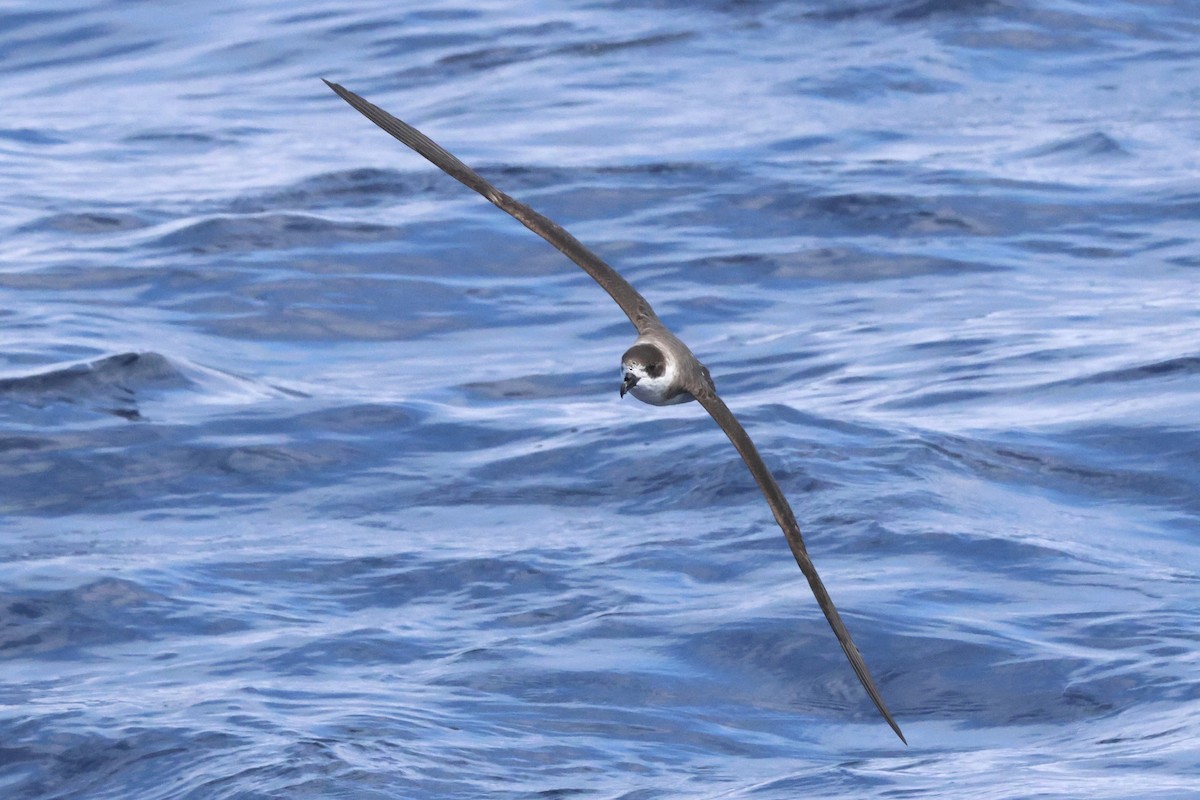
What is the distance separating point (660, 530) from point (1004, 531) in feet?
6.42

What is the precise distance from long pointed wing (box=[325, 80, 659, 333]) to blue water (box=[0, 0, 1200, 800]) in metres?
2.17

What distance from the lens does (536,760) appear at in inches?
331

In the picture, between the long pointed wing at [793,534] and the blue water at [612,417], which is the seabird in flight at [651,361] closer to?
the long pointed wing at [793,534]

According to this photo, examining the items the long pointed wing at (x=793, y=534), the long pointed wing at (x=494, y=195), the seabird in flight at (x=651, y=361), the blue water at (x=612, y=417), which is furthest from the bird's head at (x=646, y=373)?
the blue water at (x=612, y=417)

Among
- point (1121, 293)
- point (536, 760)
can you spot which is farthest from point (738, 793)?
point (1121, 293)

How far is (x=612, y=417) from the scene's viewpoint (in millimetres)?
12547

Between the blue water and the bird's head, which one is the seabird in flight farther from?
the blue water

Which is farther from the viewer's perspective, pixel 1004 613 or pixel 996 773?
pixel 1004 613

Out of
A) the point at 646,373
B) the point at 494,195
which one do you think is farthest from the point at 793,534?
the point at 494,195

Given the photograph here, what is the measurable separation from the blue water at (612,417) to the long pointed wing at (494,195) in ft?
7.12

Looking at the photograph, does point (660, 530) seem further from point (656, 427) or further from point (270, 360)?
point (270, 360)

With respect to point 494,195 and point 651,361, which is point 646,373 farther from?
point 494,195

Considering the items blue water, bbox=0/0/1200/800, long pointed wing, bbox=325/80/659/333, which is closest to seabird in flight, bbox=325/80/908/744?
long pointed wing, bbox=325/80/659/333

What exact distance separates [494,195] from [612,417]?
17.0 feet
